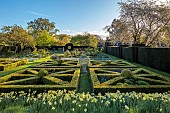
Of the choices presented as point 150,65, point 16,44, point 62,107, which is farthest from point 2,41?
point 62,107

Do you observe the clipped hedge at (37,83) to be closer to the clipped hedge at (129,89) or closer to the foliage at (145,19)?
the clipped hedge at (129,89)

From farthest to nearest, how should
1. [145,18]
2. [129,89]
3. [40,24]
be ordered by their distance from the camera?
[40,24] → [145,18] → [129,89]

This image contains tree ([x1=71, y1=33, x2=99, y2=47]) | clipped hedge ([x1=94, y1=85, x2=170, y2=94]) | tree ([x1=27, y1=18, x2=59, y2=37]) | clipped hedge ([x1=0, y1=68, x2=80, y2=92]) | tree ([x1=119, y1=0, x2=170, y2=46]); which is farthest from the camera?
tree ([x1=27, y1=18, x2=59, y2=37])

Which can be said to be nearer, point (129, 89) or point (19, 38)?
point (129, 89)

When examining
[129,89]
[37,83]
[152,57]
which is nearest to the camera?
[129,89]

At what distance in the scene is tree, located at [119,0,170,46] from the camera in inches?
779

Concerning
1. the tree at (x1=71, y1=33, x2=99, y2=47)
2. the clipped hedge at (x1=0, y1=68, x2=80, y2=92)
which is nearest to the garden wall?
the clipped hedge at (x1=0, y1=68, x2=80, y2=92)

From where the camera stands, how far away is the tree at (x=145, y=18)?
19781mm

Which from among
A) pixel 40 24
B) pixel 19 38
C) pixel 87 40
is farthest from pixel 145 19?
pixel 40 24

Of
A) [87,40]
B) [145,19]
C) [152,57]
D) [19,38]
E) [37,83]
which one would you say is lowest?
[37,83]

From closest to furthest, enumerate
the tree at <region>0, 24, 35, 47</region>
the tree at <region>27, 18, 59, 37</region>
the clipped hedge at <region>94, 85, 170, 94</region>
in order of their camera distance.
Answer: the clipped hedge at <region>94, 85, 170, 94</region> < the tree at <region>0, 24, 35, 47</region> < the tree at <region>27, 18, 59, 37</region>

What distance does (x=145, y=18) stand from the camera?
20781 millimetres

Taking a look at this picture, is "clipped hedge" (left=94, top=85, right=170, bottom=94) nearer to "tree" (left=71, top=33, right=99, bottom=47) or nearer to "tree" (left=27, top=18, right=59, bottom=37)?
"tree" (left=71, top=33, right=99, bottom=47)

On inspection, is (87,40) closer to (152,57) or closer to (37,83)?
(152,57)
